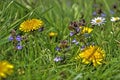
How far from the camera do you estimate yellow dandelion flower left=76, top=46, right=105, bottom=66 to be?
204cm

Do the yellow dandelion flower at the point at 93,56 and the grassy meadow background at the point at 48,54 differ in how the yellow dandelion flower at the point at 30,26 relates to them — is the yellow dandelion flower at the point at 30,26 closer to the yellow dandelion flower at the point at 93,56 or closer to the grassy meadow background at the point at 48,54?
the grassy meadow background at the point at 48,54

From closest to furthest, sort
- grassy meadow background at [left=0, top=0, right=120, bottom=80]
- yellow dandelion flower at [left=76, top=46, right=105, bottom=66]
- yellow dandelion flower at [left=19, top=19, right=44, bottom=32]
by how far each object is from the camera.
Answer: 1. grassy meadow background at [left=0, top=0, right=120, bottom=80]
2. yellow dandelion flower at [left=76, top=46, right=105, bottom=66]
3. yellow dandelion flower at [left=19, top=19, right=44, bottom=32]

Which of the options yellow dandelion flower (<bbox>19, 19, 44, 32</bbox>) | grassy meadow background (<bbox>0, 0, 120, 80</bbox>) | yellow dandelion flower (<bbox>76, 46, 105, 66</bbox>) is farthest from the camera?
yellow dandelion flower (<bbox>19, 19, 44, 32</bbox>)

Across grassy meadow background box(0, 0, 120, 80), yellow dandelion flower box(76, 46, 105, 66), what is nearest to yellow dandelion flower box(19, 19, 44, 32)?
grassy meadow background box(0, 0, 120, 80)

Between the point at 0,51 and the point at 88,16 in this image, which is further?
the point at 88,16

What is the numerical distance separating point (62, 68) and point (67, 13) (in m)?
1.30

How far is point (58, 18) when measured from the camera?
10.3ft

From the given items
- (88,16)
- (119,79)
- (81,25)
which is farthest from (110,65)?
(88,16)

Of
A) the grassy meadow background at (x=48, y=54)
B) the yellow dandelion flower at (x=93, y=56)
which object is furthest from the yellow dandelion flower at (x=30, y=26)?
the yellow dandelion flower at (x=93, y=56)

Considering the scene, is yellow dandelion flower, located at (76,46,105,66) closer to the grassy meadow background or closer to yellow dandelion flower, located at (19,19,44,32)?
the grassy meadow background

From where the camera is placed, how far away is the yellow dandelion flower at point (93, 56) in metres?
2.04

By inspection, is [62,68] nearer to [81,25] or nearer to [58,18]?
[81,25]

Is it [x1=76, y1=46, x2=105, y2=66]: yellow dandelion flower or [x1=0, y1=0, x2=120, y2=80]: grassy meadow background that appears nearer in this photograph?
[x1=0, y1=0, x2=120, y2=80]: grassy meadow background

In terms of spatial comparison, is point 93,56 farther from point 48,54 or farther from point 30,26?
point 30,26
